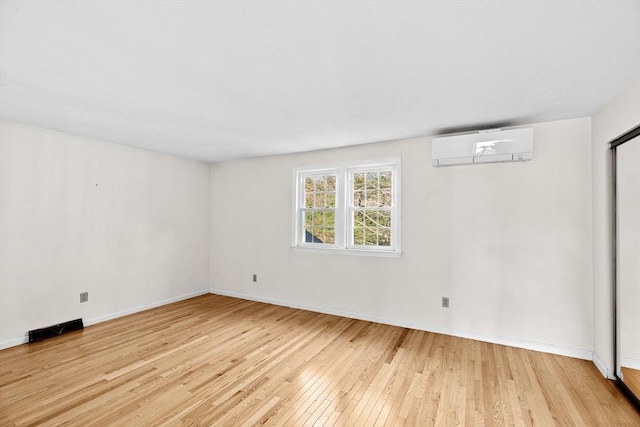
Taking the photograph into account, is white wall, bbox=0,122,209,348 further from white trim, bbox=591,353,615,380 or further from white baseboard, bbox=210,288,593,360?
white trim, bbox=591,353,615,380

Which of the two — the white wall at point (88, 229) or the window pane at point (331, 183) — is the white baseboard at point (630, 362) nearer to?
the window pane at point (331, 183)

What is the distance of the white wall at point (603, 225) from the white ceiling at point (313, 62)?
18cm

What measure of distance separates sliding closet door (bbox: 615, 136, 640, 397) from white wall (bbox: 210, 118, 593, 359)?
1.62 ft

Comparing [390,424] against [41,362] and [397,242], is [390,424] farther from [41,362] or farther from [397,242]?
[41,362]

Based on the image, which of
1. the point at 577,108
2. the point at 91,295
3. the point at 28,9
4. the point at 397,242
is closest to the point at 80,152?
the point at 91,295

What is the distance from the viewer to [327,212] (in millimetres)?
4492

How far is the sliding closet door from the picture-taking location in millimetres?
2211

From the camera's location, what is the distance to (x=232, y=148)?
4.32 meters

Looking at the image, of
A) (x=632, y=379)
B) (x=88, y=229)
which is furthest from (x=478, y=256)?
(x=88, y=229)

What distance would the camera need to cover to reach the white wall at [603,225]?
2.46 metres

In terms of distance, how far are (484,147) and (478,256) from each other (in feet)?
4.02

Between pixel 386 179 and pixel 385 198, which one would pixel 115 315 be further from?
pixel 386 179

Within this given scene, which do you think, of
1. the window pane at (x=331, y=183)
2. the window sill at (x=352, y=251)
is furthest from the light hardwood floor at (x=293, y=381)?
the window pane at (x=331, y=183)

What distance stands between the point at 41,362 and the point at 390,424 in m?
3.24
